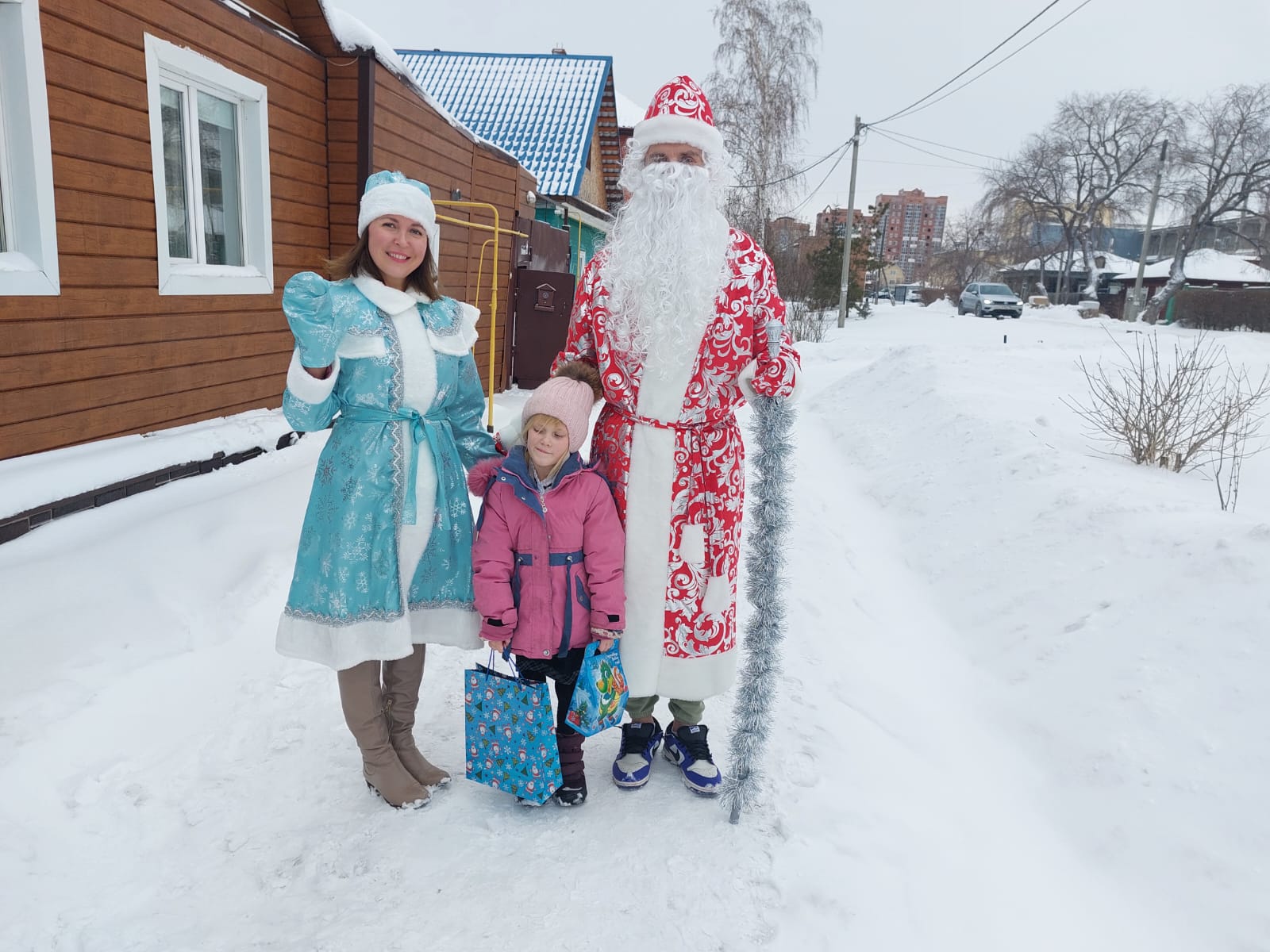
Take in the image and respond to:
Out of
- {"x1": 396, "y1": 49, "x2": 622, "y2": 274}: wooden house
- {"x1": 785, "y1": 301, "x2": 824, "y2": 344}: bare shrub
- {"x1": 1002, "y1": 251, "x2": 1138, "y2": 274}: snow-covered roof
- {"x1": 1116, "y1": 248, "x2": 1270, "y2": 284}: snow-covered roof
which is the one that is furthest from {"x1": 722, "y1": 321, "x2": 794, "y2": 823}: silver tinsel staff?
{"x1": 1002, "y1": 251, "x2": 1138, "y2": 274}: snow-covered roof

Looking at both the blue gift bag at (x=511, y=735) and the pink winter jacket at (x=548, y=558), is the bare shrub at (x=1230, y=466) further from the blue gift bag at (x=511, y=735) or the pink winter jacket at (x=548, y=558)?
the blue gift bag at (x=511, y=735)

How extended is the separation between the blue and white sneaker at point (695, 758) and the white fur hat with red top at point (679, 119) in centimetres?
175

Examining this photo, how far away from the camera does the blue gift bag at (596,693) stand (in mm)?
2160

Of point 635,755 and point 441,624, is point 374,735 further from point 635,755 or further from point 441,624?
point 635,755

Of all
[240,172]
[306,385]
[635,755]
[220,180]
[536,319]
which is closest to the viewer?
[306,385]

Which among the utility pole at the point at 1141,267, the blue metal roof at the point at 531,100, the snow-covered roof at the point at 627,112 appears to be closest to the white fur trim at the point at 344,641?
the blue metal roof at the point at 531,100

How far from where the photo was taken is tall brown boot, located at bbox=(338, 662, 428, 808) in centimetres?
217

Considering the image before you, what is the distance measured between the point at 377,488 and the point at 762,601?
1118 millimetres

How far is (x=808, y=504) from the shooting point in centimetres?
553

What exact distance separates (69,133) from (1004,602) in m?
4.81

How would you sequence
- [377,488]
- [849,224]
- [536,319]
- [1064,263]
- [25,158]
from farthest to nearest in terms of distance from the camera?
[1064,263] < [849,224] < [536,319] < [25,158] < [377,488]

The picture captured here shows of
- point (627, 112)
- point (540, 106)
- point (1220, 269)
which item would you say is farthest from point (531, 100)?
point (1220, 269)

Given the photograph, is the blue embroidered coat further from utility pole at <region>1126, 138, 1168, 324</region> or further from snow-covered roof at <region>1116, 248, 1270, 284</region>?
snow-covered roof at <region>1116, 248, 1270, 284</region>

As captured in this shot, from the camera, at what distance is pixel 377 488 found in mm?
Result: 2084
